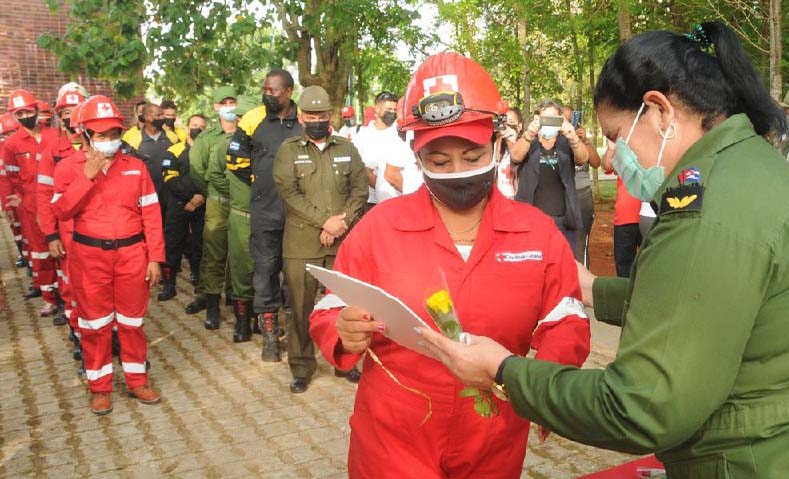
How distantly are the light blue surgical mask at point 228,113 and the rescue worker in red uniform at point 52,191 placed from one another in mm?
1688

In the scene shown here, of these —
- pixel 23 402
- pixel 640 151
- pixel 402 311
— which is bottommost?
pixel 23 402

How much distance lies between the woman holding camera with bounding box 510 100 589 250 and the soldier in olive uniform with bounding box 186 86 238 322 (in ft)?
10.6

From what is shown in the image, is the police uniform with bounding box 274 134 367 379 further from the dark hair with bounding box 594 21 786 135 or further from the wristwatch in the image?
the dark hair with bounding box 594 21 786 135

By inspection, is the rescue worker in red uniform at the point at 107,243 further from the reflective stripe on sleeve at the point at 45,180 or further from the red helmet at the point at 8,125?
the red helmet at the point at 8,125

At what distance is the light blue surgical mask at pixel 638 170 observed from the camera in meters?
1.80

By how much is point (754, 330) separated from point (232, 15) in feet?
36.4

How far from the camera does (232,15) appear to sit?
11.5m

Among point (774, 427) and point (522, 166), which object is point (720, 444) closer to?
point (774, 427)

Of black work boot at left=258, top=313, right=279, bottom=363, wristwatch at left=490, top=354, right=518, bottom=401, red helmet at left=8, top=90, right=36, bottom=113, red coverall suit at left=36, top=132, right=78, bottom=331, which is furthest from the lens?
red helmet at left=8, top=90, right=36, bottom=113

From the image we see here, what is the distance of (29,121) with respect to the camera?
32.6 feet

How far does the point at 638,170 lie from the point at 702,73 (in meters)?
0.30

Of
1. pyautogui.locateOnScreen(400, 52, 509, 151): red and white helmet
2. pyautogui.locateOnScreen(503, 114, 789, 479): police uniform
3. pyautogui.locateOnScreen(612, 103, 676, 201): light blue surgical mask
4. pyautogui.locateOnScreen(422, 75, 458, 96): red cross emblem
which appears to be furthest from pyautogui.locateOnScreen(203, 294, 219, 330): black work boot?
pyautogui.locateOnScreen(503, 114, 789, 479): police uniform

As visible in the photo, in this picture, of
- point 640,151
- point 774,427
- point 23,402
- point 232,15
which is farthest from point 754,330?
point 232,15

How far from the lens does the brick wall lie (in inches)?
808
